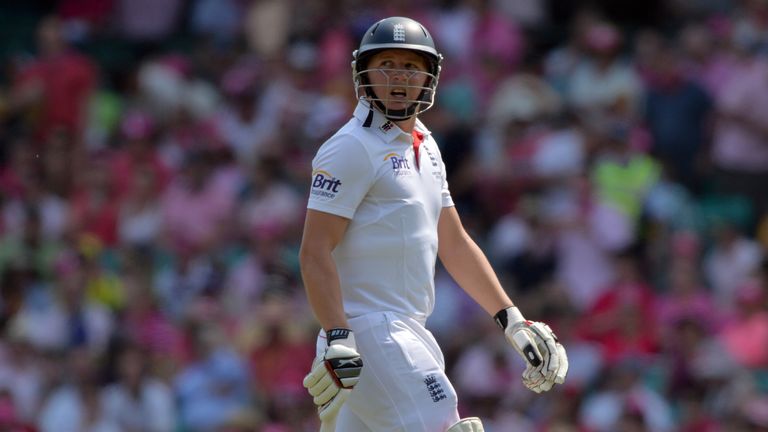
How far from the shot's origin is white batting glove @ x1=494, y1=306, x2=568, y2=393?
612cm

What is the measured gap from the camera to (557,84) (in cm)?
1339

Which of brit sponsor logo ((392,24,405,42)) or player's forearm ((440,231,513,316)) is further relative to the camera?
player's forearm ((440,231,513,316))

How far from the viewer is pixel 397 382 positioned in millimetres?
5938

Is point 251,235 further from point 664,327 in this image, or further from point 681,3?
point 681,3

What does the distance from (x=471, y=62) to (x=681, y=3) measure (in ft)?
8.91

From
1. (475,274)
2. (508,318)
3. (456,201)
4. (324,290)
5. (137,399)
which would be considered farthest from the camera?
(456,201)

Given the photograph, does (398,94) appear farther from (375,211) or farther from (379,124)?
(375,211)

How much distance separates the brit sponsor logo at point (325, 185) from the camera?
595 cm

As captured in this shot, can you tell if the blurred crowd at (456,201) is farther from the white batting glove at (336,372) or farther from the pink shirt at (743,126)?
the white batting glove at (336,372)

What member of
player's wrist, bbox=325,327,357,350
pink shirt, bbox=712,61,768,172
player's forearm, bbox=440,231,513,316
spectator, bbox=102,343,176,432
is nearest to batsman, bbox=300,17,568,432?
player's wrist, bbox=325,327,357,350

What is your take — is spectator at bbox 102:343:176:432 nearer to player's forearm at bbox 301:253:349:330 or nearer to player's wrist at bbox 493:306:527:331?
player's wrist at bbox 493:306:527:331

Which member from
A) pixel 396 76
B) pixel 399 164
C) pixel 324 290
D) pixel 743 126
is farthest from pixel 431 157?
pixel 743 126

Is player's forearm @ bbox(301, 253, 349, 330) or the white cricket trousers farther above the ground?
player's forearm @ bbox(301, 253, 349, 330)

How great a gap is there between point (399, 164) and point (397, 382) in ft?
2.81
